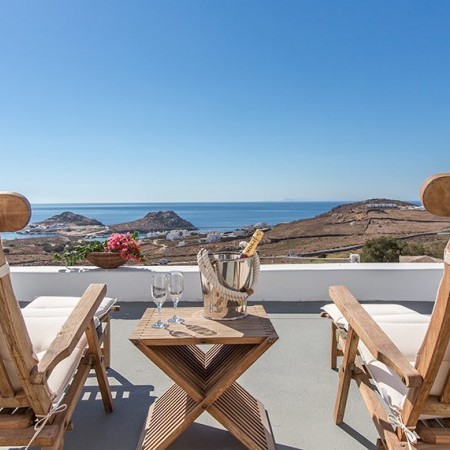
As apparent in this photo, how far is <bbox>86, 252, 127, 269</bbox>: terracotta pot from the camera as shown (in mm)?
4086

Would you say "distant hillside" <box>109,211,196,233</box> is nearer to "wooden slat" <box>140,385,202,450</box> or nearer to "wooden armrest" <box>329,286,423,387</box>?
"wooden slat" <box>140,385,202,450</box>

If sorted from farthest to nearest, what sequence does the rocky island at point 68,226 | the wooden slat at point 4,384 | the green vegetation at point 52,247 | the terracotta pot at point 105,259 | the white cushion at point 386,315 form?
the rocky island at point 68,226 → the green vegetation at point 52,247 → the terracotta pot at point 105,259 → the white cushion at point 386,315 → the wooden slat at point 4,384

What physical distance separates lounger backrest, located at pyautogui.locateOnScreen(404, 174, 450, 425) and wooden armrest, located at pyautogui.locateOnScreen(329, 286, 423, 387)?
1.5 inches

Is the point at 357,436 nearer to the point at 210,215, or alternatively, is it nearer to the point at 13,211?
the point at 13,211

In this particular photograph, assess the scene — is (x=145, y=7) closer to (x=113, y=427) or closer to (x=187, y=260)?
(x=187, y=260)

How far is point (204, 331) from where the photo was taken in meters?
1.50

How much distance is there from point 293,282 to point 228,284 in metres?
2.42

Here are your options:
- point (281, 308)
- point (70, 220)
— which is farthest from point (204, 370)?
point (70, 220)

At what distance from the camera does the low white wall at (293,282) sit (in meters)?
3.89

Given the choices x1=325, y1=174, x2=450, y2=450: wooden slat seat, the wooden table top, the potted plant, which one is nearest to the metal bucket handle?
the wooden table top

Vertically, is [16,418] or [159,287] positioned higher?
[159,287]

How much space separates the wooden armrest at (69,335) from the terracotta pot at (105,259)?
7.81ft

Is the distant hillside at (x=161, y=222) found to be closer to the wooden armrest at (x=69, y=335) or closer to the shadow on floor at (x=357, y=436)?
the wooden armrest at (x=69, y=335)

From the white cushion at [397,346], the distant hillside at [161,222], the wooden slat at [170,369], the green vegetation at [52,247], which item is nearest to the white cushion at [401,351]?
the white cushion at [397,346]
